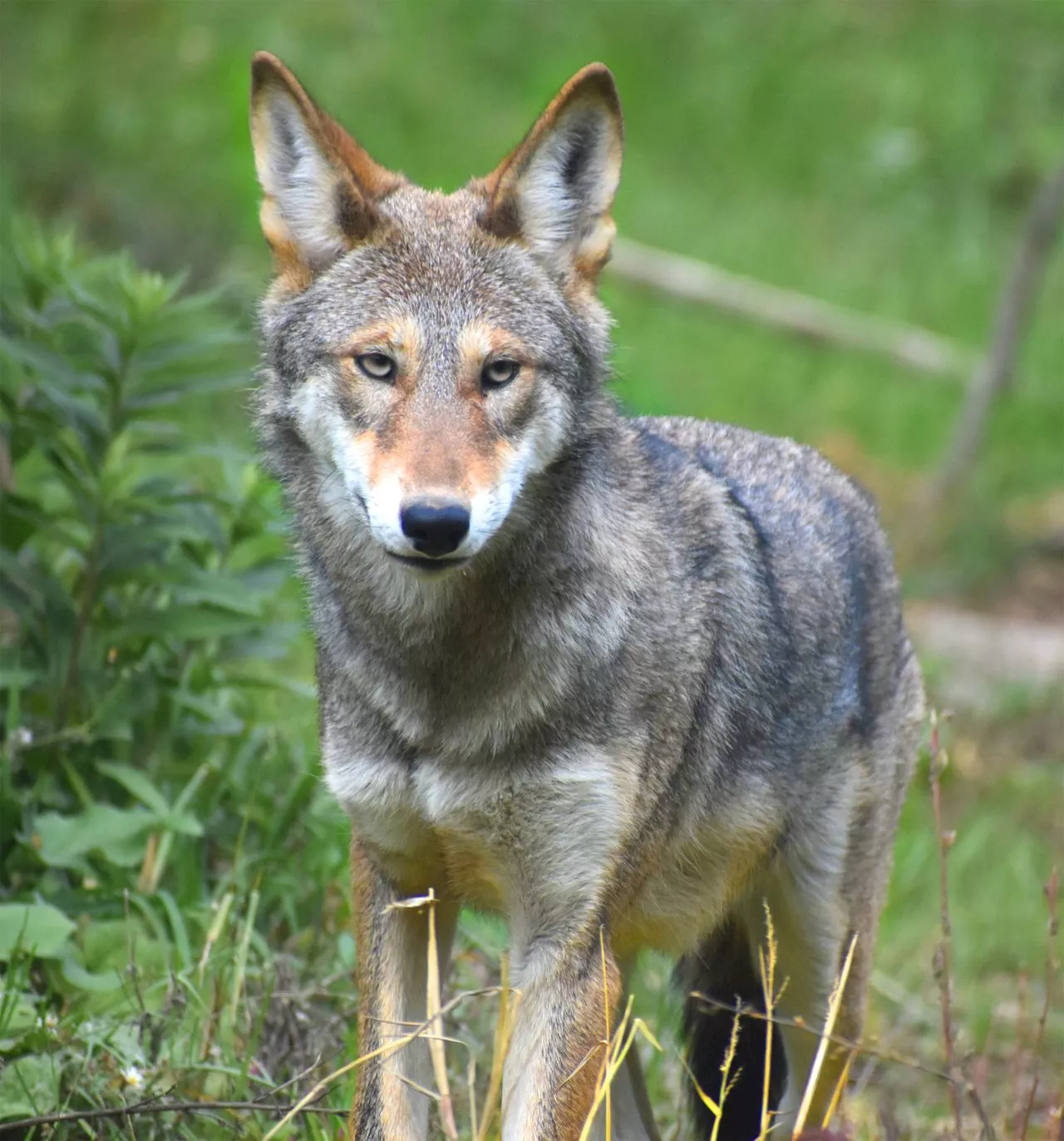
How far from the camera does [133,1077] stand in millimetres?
3875

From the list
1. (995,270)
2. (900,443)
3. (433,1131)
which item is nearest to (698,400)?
(900,443)

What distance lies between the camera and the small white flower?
12.7 feet

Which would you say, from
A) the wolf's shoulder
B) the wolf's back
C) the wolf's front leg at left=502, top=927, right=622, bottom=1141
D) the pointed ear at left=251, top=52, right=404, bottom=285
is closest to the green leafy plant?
the pointed ear at left=251, top=52, right=404, bottom=285

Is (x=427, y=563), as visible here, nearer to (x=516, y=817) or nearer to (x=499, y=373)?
(x=499, y=373)

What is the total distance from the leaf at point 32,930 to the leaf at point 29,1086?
29cm

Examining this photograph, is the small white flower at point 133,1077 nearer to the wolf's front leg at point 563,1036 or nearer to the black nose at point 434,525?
the wolf's front leg at point 563,1036

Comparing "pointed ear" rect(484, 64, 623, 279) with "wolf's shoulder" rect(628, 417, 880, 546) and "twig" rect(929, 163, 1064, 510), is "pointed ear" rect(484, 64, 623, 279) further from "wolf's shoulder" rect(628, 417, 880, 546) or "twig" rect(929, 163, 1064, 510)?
"twig" rect(929, 163, 1064, 510)

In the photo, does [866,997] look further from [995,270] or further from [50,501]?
[995,270]

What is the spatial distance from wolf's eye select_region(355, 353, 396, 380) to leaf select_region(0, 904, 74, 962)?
5.23ft

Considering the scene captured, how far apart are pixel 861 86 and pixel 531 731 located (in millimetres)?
14309

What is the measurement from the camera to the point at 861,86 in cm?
1664

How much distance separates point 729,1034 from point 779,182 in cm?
1266

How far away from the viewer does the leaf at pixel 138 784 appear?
15.3 feet

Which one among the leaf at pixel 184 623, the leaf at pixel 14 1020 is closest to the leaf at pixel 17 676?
the leaf at pixel 184 623
